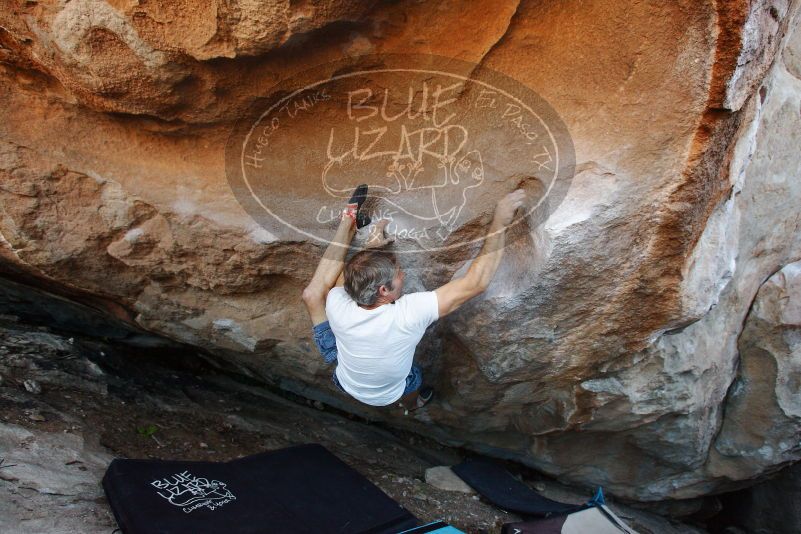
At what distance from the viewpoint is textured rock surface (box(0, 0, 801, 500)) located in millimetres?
1685

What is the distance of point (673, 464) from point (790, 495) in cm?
101

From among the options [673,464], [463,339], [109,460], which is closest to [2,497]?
[109,460]

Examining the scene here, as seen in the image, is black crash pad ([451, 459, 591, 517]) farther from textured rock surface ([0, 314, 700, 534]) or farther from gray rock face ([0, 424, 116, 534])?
gray rock face ([0, 424, 116, 534])

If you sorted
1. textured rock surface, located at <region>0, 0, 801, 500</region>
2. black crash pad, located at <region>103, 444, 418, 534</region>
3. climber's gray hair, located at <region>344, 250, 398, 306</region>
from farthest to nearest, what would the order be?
1. black crash pad, located at <region>103, 444, 418, 534</region>
2. climber's gray hair, located at <region>344, 250, 398, 306</region>
3. textured rock surface, located at <region>0, 0, 801, 500</region>

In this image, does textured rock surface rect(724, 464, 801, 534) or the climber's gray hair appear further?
textured rock surface rect(724, 464, 801, 534)

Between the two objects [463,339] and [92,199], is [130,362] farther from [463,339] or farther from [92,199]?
[463,339]

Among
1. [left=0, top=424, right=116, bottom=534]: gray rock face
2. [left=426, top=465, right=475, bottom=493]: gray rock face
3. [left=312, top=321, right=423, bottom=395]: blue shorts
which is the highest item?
[left=312, top=321, right=423, bottom=395]: blue shorts

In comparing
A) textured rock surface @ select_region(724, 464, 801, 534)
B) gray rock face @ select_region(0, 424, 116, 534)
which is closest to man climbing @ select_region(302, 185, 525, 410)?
gray rock face @ select_region(0, 424, 116, 534)

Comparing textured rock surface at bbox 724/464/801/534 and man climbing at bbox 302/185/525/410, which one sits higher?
man climbing at bbox 302/185/525/410

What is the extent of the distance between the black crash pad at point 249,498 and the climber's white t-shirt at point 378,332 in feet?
1.76

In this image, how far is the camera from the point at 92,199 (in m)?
2.17

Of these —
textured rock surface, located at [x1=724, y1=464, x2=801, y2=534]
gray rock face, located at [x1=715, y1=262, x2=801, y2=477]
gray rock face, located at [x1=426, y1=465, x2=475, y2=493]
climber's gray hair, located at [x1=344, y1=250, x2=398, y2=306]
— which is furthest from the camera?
textured rock surface, located at [x1=724, y1=464, x2=801, y2=534]

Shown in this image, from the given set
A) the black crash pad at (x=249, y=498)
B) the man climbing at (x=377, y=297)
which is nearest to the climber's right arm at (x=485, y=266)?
the man climbing at (x=377, y=297)

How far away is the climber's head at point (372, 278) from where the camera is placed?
192 cm
